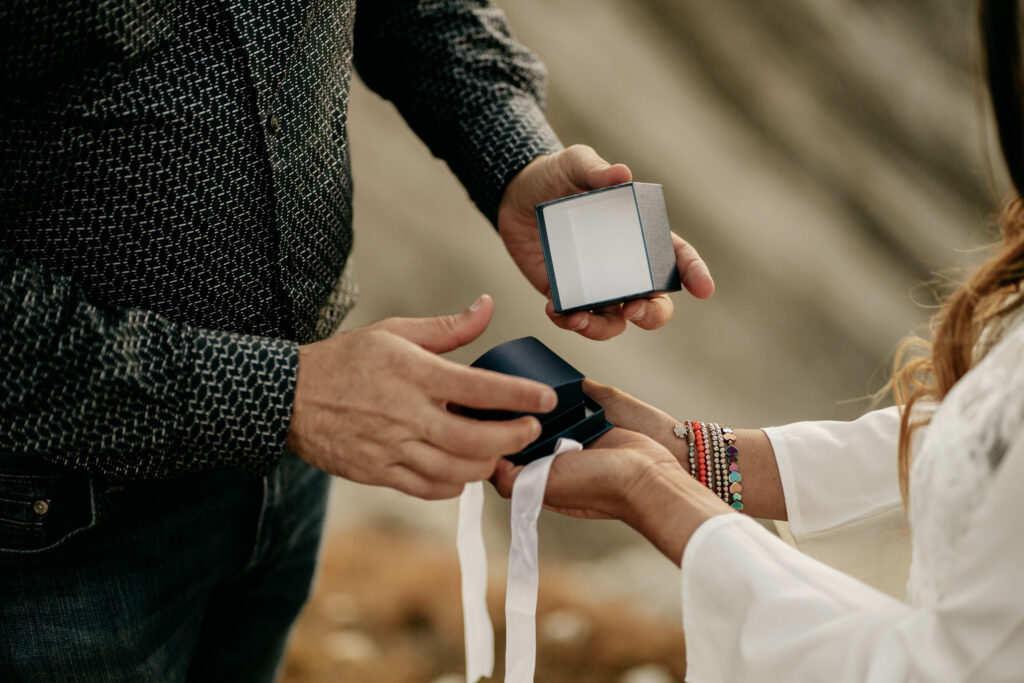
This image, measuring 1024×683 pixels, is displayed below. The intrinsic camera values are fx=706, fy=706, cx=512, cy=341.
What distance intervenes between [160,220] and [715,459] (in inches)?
29.9

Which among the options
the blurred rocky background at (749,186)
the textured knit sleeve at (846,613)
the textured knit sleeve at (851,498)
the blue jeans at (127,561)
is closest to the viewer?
the textured knit sleeve at (846,613)

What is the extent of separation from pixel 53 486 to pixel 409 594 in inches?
47.3

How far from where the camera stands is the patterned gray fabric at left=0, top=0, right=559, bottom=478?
0.70m

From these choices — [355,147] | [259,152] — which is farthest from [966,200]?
[259,152]

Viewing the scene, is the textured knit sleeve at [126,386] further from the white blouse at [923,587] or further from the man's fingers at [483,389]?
the white blouse at [923,587]

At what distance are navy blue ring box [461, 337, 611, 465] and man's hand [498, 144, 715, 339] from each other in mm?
123

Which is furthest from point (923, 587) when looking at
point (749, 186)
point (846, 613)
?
point (749, 186)

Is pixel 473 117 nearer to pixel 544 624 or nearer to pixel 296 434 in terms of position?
pixel 296 434

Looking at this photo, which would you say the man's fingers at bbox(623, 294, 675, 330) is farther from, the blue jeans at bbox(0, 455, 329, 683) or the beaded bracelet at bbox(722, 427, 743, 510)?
the blue jeans at bbox(0, 455, 329, 683)

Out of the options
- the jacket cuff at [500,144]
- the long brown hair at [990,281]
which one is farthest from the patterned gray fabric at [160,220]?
the long brown hair at [990,281]

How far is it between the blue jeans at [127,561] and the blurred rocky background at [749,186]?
1.47 metres

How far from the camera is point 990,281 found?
0.71 metres

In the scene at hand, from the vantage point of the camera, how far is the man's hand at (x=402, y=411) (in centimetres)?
72

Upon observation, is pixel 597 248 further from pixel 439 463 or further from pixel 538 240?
pixel 439 463
